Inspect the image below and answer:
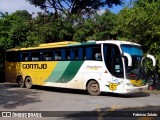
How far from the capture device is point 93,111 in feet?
44.0

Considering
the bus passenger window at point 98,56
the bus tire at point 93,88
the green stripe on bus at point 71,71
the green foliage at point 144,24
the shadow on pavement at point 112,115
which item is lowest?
the shadow on pavement at point 112,115

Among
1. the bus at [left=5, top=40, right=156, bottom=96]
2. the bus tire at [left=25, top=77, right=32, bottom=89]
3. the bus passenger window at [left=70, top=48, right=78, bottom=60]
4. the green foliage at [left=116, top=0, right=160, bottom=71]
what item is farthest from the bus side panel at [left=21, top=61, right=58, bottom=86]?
the green foliage at [left=116, top=0, right=160, bottom=71]

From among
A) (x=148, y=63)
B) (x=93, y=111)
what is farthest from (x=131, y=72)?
(x=93, y=111)

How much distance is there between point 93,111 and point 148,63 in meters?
10.7

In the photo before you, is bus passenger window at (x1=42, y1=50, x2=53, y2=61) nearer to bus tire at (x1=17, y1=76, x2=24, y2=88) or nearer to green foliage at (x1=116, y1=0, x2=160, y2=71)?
bus tire at (x1=17, y1=76, x2=24, y2=88)

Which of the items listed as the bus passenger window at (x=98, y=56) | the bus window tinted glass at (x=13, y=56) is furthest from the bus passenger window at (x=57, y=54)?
the bus window tinted glass at (x=13, y=56)

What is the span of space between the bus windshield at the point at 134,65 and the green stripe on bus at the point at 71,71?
2821mm

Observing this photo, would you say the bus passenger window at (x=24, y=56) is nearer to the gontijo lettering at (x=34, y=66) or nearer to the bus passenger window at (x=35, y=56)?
the gontijo lettering at (x=34, y=66)

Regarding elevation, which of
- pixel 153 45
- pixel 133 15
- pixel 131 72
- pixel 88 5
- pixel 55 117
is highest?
pixel 88 5

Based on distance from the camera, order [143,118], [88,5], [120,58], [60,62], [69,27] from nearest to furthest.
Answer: [143,118]
[120,58]
[60,62]
[69,27]
[88,5]

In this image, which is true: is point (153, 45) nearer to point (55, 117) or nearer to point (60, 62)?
point (60, 62)

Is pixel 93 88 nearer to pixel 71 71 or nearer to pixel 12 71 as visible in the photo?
pixel 71 71

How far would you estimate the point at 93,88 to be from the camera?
20.3 m

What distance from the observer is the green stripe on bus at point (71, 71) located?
20922mm
